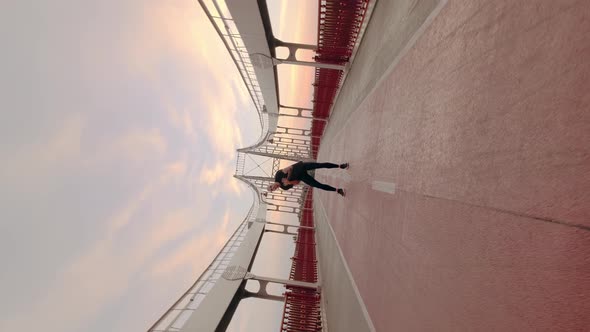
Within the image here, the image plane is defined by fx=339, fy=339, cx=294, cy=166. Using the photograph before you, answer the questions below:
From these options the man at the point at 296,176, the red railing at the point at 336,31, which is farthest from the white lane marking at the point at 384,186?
the red railing at the point at 336,31

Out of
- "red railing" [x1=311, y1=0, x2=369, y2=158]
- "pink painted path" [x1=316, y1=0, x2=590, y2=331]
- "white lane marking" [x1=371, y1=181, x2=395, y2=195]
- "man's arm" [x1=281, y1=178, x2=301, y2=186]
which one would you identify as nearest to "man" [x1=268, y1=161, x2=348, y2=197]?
"man's arm" [x1=281, y1=178, x2=301, y2=186]

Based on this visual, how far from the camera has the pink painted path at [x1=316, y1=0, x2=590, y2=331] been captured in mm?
1415

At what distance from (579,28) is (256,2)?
6.55 meters

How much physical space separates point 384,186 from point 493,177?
218 centimetres

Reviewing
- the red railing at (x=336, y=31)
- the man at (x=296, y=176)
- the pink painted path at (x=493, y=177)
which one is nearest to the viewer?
the pink painted path at (x=493, y=177)

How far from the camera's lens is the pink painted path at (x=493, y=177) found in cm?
142

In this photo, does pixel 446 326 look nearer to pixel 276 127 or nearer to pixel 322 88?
pixel 322 88

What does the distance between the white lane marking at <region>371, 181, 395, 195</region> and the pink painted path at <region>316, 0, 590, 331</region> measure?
0.42 feet

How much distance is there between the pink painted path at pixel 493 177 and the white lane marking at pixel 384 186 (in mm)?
127

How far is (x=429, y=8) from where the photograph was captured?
3.33m

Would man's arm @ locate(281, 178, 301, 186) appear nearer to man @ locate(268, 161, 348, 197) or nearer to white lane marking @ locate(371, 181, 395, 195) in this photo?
man @ locate(268, 161, 348, 197)

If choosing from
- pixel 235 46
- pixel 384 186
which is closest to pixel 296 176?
pixel 384 186

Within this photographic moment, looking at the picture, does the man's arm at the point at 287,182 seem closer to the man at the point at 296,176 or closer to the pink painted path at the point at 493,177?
the man at the point at 296,176

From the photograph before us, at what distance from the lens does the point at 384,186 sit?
4.11 meters
